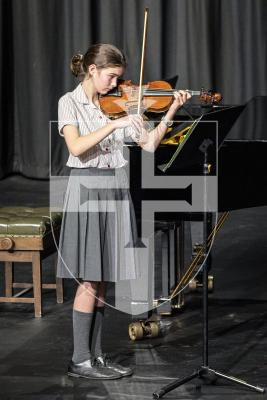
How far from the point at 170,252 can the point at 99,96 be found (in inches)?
44.0

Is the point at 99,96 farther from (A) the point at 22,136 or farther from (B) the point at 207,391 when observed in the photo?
(A) the point at 22,136

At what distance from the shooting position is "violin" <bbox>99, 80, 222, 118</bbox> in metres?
3.52

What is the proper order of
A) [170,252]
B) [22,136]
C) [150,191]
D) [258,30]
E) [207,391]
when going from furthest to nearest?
[22,136] → [258,30] → [170,252] → [150,191] → [207,391]

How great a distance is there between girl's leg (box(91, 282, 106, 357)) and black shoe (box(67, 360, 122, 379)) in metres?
0.08

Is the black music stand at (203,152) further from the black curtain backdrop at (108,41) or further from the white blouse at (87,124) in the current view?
the black curtain backdrop at (108,41)

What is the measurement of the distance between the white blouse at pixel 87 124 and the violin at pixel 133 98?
5 centimetres

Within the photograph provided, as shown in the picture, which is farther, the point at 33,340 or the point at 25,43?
the point at 25,43

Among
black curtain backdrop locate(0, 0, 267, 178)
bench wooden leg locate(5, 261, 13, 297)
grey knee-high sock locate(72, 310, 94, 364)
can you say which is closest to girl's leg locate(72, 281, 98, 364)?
grey knee-high sock locate(72, 310, 94, 364)

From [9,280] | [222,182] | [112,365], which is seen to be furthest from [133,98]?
[9,280]

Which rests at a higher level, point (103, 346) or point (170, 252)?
point (170, 252)

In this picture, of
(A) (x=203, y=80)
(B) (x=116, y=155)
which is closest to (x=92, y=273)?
(B) (x=116, y=155)

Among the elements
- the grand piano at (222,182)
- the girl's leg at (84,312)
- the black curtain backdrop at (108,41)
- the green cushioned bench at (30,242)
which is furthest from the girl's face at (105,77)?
the black curtain backdrop at (108,41)

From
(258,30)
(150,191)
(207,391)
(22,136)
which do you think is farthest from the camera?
(22,136)

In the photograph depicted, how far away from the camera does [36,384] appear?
11.6ft
